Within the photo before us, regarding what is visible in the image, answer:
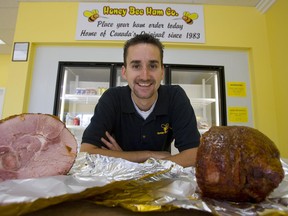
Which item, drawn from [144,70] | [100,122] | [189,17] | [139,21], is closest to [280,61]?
[189,17]

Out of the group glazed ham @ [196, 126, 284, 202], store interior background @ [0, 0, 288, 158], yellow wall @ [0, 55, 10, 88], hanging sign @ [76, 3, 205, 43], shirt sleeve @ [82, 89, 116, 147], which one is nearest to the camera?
glazed ham @ [196, 126, 284, 202]

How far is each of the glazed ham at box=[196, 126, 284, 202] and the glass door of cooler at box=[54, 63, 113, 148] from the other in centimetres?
201

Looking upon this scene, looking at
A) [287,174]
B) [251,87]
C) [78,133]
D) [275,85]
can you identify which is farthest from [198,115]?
[287,174]

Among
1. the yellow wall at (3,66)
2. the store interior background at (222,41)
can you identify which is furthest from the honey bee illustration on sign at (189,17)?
the yellow wall at (3,66)

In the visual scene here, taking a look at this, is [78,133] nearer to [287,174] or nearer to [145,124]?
[145,124]

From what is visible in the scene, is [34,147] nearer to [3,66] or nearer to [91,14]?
[91,14]

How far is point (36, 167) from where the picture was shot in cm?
43

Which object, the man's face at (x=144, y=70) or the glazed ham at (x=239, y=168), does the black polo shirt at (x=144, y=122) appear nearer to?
the man's face at (x=144, y=70)

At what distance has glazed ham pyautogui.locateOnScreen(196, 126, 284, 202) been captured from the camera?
398 millimetres

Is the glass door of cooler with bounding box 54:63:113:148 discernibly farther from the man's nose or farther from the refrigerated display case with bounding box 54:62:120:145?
the man's nose

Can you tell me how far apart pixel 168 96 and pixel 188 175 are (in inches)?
26.3

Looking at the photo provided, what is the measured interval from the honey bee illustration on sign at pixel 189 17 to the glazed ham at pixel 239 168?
226cm

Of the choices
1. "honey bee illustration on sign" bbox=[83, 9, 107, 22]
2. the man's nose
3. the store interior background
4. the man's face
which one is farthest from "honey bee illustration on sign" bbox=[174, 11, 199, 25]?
the man's nose

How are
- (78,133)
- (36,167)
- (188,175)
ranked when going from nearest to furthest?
(36,167) < (188,175) < (78,133)
